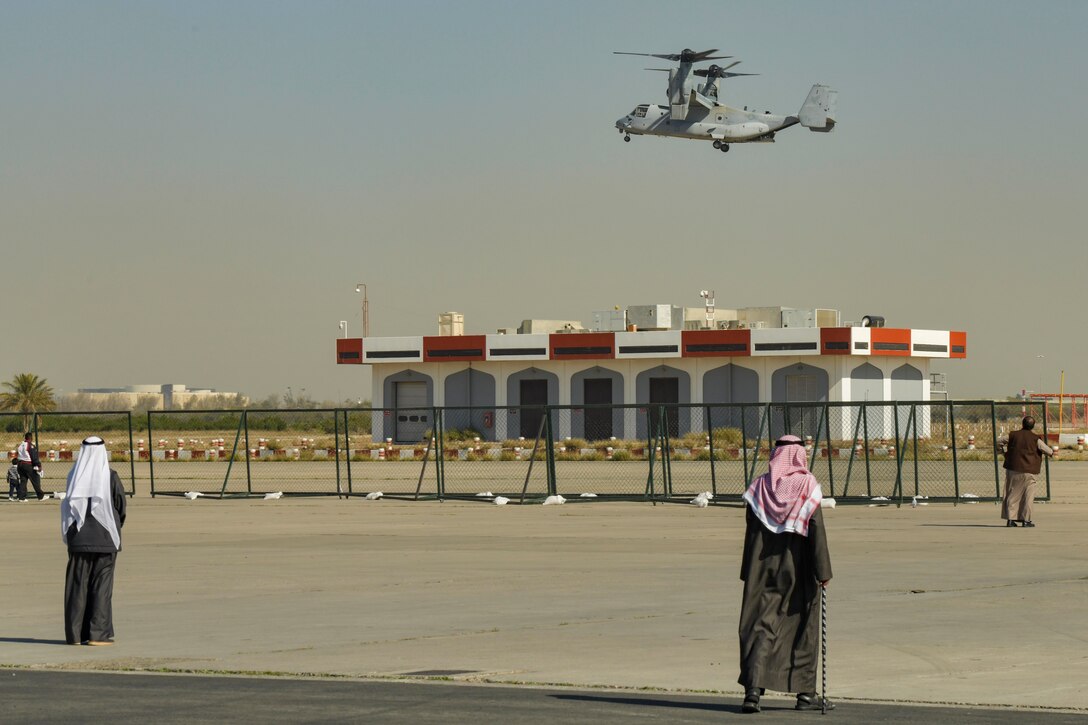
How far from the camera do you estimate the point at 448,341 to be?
8394 centimetres

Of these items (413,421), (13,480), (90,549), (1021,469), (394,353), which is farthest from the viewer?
(394,353)

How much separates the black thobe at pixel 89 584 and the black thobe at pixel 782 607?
18.8ft

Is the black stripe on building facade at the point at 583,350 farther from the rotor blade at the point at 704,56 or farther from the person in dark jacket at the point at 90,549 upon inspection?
the person in dark jacket at the point at 90,549

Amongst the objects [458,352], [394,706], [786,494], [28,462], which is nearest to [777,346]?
[458,352]

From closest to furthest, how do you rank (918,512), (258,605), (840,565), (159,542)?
(258,605) < (840,565) < (159,542) < (918,512)

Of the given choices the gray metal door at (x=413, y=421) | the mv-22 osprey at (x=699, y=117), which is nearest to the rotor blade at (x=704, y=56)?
the mv-22 osprey at (x=699, y=117)

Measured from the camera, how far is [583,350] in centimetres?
8112

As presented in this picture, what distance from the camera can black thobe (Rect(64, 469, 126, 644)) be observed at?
13234mm

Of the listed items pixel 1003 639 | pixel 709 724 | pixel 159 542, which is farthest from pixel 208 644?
pixel 159 542

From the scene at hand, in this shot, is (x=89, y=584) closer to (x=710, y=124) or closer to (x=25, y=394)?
(x=710, y=124)

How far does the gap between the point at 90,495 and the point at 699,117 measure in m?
47.5

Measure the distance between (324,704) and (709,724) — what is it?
2.33 meters

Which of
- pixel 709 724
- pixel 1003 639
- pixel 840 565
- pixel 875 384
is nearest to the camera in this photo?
pixel 709 724

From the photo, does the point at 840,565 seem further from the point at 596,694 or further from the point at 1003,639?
the point at 596,694
